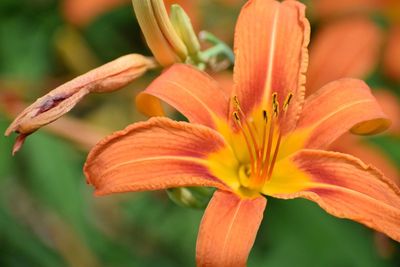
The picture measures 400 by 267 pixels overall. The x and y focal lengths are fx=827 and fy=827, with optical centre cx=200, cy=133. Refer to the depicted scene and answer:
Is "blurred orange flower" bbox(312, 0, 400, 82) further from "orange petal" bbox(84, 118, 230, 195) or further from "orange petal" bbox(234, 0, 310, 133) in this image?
"orange petal" bbox(84, 118, 230, 195)

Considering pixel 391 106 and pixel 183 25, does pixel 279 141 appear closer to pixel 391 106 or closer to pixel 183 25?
pixel 183 25

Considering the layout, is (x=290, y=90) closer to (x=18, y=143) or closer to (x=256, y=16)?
(x=256, y=16)

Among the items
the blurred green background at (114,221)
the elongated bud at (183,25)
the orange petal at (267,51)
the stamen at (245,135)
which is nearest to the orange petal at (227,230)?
the stamen at (245,135)

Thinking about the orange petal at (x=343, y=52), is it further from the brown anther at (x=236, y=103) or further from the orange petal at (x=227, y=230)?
the orange petal at (x=227, y=230)

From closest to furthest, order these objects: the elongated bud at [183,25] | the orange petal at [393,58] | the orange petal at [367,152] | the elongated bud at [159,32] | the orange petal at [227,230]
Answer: the orange petal at [227,230] < the elongated bud at [159,32] < the elongated bud at [183,25] < the orange petal at [367,152] < the orange petal at [393,58]

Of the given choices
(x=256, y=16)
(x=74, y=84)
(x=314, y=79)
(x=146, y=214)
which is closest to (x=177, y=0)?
(x=314, y=79)

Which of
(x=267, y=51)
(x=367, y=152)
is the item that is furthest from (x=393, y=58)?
(x=267, y=51)
